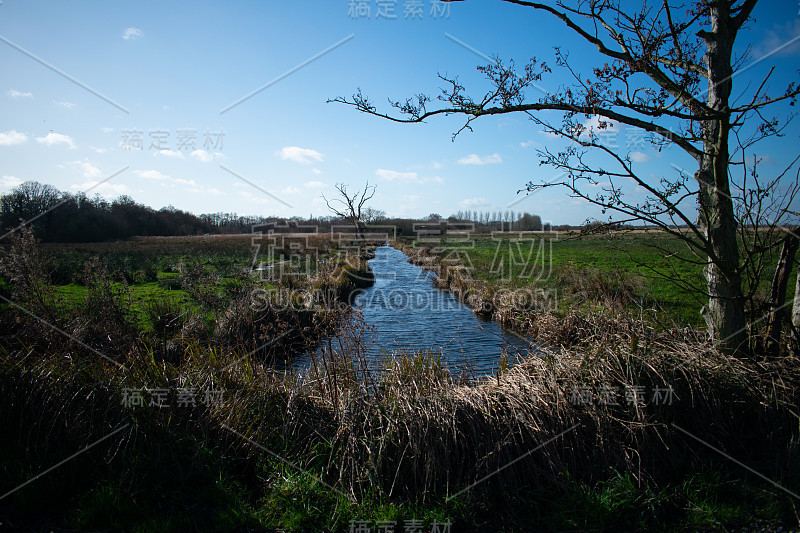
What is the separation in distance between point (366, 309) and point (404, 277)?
30.7 feet

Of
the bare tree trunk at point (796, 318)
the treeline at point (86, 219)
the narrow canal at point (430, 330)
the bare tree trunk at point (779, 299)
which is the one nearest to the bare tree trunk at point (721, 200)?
the bare tree trunk at point (779, 299)

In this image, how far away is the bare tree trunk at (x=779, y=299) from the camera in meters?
4.41

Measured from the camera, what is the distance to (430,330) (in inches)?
455

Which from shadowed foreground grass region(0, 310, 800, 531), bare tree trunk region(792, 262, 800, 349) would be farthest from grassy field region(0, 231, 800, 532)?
bare tree trunk region(792, 262, 800, 349)

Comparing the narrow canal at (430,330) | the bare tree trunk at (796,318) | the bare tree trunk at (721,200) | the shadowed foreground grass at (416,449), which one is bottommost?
the narrow canal at (430,330)

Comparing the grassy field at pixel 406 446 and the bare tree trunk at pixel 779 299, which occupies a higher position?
the bare tree trunk at pixel 779 299

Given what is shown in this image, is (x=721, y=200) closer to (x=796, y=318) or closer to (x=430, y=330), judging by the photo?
(x=796, y=318)

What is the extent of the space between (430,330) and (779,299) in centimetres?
797

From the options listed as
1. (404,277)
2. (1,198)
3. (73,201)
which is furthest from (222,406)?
(73,201)

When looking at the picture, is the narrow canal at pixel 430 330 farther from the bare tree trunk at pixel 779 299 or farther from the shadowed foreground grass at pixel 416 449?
the bare tree trunk at pixel 779 299

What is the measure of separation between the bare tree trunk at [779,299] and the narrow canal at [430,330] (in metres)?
2.74

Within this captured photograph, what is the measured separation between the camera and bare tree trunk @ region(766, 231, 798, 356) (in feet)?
14.5

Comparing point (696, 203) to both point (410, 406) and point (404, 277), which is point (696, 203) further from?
→ point (404, 277)

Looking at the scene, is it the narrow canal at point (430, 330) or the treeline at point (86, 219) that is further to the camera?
the treeline at point (86, 219)
